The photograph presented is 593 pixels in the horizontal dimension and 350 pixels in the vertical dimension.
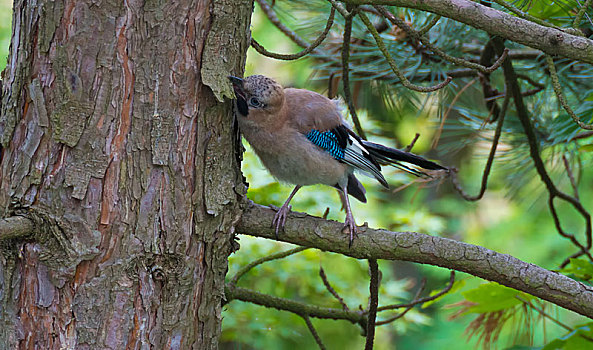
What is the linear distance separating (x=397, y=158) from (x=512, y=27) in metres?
1.01

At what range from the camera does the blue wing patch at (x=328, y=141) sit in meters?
2.71

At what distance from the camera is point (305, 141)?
2688 mm

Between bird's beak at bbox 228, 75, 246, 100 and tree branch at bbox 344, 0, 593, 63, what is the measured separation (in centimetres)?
51

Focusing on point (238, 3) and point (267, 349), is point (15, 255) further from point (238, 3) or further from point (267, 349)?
point (267, 349)

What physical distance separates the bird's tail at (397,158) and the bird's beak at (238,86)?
0.69 m

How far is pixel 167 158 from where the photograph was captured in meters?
1.84

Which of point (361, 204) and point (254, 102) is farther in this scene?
point (361, 204)

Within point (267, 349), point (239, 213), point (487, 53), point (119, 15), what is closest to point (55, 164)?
point (119, 15)

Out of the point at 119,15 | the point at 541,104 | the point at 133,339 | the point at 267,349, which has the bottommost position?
the point at 133,339

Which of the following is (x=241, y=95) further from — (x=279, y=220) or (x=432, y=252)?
(x=432, y=252)

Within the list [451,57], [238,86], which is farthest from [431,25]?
[238,86]

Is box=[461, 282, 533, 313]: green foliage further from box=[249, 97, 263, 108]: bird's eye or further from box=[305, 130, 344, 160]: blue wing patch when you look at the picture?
box=[249, 97, 263, 108]: bird's eye

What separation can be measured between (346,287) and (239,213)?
2399 millimetres

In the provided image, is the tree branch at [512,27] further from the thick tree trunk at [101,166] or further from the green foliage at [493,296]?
the green foliage at [493,296]
